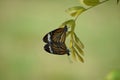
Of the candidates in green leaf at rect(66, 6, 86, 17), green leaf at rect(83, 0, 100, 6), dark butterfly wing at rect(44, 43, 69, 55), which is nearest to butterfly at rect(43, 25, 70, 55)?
dark butterfly wing at rect(44, 43, 69, 55)

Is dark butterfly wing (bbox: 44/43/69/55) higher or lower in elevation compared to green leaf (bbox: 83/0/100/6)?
lower

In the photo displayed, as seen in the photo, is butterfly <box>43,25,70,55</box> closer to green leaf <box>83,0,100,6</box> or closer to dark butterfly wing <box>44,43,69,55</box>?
dark butterfly wing <box>44,43,69,55</box>

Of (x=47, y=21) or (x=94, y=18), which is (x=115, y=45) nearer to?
(x=94, y=18)

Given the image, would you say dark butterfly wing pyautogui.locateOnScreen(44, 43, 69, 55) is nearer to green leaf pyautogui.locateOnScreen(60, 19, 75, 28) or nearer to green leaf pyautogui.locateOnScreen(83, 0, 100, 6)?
green leaf pyautogui.locateOnScreen(60, 19, 75, 28)

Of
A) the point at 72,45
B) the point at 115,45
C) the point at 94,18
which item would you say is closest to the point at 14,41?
the point at 72,45

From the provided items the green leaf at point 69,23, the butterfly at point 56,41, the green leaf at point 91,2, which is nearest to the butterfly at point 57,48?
the butterfly at point 56,41

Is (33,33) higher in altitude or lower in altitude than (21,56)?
higher

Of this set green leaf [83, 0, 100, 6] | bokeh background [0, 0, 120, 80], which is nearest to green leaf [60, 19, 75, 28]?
bokeh background [0, 0, 120, 80]

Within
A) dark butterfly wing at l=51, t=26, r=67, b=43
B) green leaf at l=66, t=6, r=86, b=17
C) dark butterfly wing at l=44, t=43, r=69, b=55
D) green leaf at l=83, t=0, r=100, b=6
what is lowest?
dark butterfly wing at l=44, t=43, r=69, b=55
